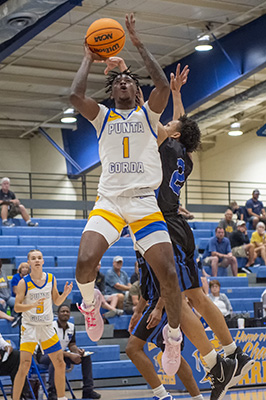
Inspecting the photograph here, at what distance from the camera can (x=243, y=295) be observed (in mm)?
15109

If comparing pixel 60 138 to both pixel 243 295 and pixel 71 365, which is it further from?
pixel 71 365

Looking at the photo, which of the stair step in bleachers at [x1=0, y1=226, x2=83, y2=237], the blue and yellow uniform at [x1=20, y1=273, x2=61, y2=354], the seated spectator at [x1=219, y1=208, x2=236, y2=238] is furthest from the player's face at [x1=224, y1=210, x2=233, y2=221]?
the blue and yellow uniform at [x1=20, y1=273, x2=61, y2=354]

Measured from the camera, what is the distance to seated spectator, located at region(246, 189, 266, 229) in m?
19.2

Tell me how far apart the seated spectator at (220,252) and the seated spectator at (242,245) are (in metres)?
0.99

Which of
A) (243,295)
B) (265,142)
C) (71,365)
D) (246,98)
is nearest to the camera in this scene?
(71,365)

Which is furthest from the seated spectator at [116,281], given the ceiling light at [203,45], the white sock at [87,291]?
the white sock at [87,291]

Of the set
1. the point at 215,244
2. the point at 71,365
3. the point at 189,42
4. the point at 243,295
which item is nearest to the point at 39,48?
the point at 189,42

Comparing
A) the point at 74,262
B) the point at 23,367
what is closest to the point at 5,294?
the point at 23,367

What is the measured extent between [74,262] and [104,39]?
955 cm

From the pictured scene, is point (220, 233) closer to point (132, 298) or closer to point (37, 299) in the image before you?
point (132, 298)

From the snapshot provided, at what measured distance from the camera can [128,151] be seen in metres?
5.42

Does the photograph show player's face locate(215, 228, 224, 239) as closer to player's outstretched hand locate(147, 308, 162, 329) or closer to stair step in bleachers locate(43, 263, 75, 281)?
stair step in bleachers locate(43, 263, 75, 281)

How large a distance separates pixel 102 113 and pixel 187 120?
3.46 feet

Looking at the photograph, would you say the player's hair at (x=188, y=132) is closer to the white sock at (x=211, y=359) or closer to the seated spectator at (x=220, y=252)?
the white sock at (x=211, y=359)
